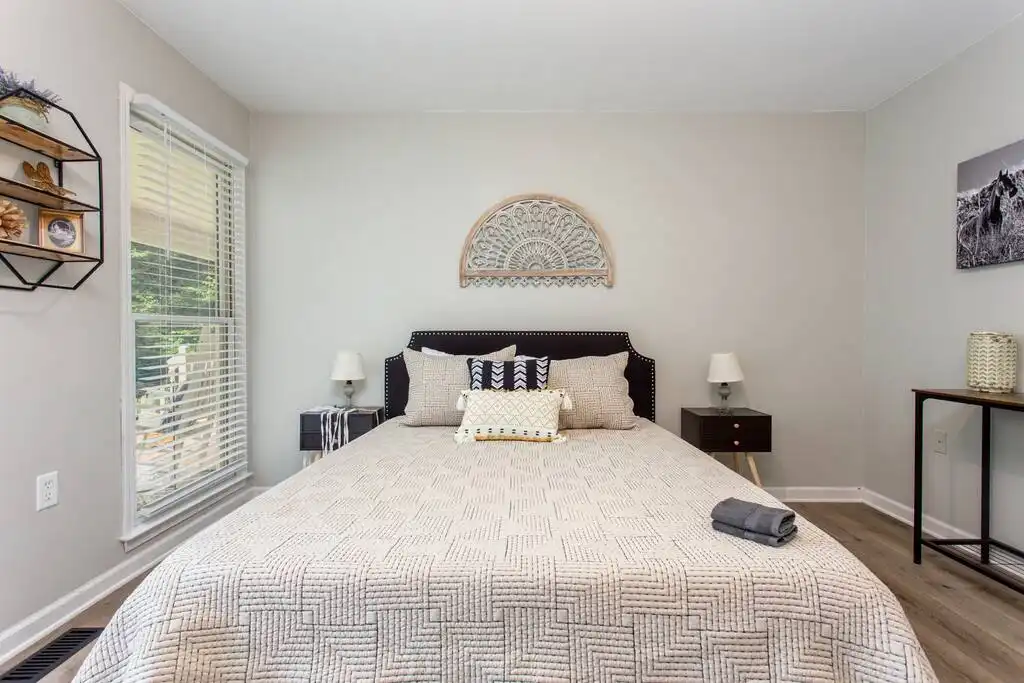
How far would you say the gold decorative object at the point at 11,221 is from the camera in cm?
182

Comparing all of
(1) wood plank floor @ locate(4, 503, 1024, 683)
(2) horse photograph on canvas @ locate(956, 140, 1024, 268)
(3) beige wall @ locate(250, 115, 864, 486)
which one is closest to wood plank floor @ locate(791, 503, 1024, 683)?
(1) wood plank floor @ locate(4, 503, 1024, 683)

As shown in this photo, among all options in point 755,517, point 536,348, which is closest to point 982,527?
point 755,517

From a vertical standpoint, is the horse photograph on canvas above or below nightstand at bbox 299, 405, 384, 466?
above

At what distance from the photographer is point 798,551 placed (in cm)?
134

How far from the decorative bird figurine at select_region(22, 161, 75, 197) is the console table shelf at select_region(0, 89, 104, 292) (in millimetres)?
31

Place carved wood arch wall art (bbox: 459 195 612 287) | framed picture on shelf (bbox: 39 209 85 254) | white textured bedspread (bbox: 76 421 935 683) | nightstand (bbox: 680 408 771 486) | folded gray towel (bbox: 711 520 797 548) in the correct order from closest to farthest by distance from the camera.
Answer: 1. white textured bedspread (bbox: 76 421 935 683)
2. folded gray towel (bbox: 711 520 797 548)
3. framed picture on shelf (bbox: 39 209 85 254)
4. nightstand (bbox: 680 408 771 486)
5. carved wood arch wall art (bbox: 459 195 612 287)

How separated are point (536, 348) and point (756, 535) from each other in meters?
2.23

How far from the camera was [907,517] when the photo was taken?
3.25 m

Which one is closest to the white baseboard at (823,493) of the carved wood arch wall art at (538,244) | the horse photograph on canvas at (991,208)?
the horse photograph on canvas at (991,208)

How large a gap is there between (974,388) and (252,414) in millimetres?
4013

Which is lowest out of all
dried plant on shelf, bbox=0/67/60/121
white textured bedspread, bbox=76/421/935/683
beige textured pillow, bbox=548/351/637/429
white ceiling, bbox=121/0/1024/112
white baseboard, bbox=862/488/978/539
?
white baseboard, bbox=862/488/978/539

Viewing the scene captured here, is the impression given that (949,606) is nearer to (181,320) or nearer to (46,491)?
(46,491)

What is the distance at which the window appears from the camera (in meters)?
2.59

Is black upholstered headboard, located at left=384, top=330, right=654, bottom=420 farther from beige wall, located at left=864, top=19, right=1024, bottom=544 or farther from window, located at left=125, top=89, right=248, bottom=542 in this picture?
beige wall, located at left=864, top=19, right=1024, bottom=544
